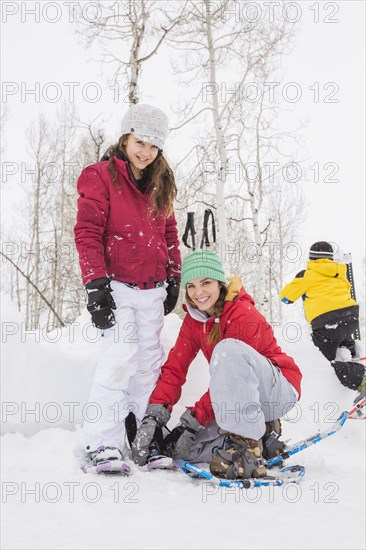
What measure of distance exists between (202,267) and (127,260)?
1.52ft

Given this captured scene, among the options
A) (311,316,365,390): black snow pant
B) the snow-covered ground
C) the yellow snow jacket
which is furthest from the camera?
the yellow snow jacket

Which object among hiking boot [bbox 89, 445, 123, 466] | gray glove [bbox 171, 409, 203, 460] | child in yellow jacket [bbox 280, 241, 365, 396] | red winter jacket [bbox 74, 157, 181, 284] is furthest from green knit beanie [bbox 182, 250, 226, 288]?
child in yellow jacket [bbox 280, 241, 365, 396]

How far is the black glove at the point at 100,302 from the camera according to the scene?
2426mm

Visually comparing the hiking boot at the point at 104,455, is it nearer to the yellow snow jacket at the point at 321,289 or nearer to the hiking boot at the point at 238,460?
the hiking boot at the point at 238,460

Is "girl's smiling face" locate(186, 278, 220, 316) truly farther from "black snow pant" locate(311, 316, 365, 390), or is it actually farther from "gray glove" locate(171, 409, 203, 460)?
"black snow pant" locate(311, 316, 365, 390)

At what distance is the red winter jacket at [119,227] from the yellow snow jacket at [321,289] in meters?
2.12

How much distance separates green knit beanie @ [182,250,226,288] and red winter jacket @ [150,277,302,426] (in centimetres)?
15

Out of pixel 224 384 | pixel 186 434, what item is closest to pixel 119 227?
pixel 224 384

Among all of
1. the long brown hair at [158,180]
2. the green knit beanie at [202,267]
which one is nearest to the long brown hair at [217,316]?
the green knit beanie at [202,267]

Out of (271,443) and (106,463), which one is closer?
(106,463)

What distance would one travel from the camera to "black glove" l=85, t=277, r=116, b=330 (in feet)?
7.96

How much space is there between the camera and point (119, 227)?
2736mm

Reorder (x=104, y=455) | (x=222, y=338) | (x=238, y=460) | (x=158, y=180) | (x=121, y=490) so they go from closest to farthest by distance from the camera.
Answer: (x=121, y=490) < (x=238, y=460) < (x=104, y=455) < (x=222, y=338) < (x=158, y=180)

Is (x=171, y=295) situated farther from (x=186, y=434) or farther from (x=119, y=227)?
(x=186, y=434)
